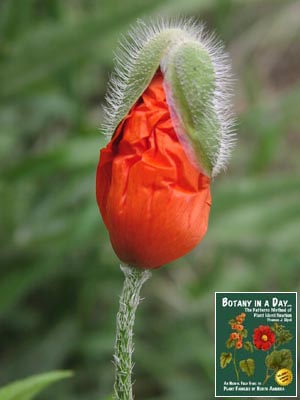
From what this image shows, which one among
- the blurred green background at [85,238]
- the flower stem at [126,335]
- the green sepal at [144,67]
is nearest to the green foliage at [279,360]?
the flower stem at [126,335]

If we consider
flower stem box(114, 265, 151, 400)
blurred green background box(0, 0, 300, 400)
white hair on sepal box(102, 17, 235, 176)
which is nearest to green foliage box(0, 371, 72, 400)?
flower stem box(114, 265, 151, 400)

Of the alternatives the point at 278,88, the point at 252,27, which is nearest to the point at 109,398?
the point at 252,27

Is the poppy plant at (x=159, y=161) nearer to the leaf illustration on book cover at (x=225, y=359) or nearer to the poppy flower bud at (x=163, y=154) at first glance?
the poppy flower bud at (x=163, y=154)

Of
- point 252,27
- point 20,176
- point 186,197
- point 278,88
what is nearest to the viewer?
point 186,197

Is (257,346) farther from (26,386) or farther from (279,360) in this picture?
(26,386)

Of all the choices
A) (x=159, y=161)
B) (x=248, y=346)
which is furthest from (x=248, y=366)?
A: (x=159, y=161)

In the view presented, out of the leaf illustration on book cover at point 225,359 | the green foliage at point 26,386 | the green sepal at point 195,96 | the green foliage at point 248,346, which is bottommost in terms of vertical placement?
the green foliage at point 26,386

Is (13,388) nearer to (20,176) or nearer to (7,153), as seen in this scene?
(20,176)
